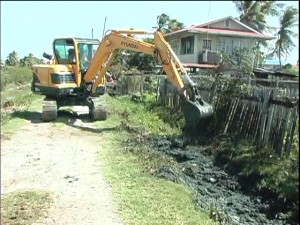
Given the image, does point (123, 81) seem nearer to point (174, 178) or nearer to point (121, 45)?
point (121, 45)

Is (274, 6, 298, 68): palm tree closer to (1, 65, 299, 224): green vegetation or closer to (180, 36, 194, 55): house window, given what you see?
(1, 65, 299, 224): green vegetation

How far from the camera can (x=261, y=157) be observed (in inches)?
274

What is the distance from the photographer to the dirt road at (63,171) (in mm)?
5245

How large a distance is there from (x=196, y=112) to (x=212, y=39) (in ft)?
73.2

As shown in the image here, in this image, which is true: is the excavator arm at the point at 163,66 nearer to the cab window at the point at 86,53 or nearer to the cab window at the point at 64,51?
the cab window at the point at 86,53

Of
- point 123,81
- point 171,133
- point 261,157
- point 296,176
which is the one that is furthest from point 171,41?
point 296,176

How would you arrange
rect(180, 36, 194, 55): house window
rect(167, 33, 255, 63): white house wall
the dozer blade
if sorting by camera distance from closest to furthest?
the dozer blade → rect(167, 33, 255, 63): white house wall → rect(180, 36, 194, 55): house window

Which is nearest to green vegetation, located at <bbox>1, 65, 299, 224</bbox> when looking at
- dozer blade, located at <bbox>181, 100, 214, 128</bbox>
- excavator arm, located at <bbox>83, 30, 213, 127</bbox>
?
dozer blade, located at <bbox>181, 100, 214, 128</bbox>

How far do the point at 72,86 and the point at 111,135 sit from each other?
10.4 feet

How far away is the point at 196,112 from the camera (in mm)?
9273

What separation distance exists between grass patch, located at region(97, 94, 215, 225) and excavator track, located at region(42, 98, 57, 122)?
2386 millimetres

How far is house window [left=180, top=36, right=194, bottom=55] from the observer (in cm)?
3070

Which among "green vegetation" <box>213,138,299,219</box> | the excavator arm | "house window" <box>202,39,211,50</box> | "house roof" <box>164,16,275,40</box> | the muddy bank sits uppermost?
"house roof" <box>164,16,275,40</box>

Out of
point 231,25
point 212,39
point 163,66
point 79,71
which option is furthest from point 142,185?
point 231,25
